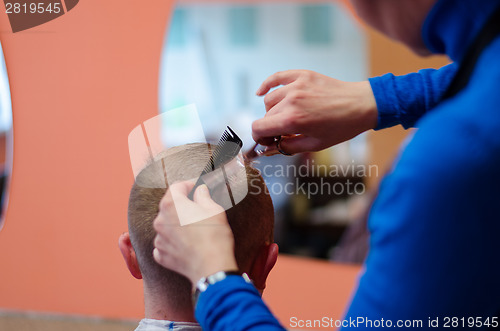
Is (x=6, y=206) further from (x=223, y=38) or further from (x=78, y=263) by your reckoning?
(x=223, y=38)

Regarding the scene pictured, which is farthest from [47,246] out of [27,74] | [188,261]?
[188,261]

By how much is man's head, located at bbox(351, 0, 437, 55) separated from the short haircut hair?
0.37 metres

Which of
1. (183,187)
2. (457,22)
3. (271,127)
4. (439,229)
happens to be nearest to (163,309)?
(183,187)

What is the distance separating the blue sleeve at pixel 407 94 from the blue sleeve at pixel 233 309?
46 centimetres


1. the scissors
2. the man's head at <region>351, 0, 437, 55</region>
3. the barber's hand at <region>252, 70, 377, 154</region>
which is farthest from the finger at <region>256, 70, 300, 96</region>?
the man's head at <region>351, 0, 437, 55</region>

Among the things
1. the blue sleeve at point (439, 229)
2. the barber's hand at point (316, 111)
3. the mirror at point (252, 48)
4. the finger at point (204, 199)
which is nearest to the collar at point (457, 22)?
the blue sleeve at point (439, 229)

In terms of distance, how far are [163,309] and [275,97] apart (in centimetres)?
45

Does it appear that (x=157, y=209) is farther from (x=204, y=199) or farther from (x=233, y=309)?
(x=233, y=309)

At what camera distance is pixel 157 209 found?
88 centimetres

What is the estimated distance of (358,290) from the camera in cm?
58

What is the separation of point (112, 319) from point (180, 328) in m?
0.84

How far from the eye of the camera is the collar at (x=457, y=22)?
56cm

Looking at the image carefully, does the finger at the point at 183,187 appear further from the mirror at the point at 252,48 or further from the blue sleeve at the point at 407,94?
the mirror at the point at 252,48

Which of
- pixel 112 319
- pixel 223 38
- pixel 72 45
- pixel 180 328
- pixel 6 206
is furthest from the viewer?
pixel 223 38
